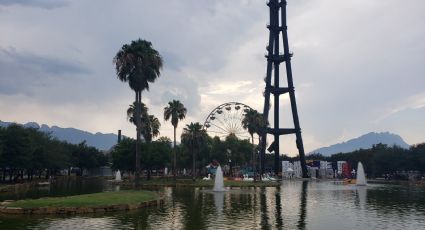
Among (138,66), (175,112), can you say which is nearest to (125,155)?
(175,112)

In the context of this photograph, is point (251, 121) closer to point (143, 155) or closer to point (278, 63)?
point (143, 155)

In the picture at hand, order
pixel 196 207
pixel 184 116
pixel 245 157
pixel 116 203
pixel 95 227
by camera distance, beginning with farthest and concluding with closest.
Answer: pixel 245 157
pixel 184 116
pixel 196 207
pixel 116 203
pixel 95 227

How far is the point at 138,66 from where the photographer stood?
6238cm

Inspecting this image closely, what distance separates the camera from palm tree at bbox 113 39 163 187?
202ft

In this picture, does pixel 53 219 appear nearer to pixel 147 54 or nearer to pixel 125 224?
pixel 125 224

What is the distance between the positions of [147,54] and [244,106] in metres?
52.6

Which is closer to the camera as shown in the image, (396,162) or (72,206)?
(72,206)

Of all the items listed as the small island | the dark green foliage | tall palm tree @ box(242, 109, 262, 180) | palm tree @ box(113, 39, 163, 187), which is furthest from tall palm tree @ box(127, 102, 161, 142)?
the small island

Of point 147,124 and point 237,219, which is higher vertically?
point 147,124

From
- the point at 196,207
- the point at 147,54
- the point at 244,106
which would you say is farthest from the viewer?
the point at 244,106

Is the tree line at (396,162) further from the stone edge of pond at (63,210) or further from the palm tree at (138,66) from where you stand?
the stone edge of pond at (63,210)

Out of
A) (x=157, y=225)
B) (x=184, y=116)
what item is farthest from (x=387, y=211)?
(x=184, y=116)

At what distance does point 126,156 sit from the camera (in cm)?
10962

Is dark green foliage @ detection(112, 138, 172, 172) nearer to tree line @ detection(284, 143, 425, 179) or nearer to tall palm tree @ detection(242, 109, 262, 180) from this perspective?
tall palm tree @ detection(242, 109, 262, 180)
